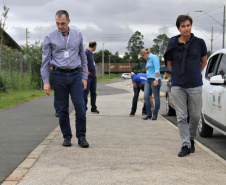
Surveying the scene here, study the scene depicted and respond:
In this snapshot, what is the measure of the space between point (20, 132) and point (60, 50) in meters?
2.34

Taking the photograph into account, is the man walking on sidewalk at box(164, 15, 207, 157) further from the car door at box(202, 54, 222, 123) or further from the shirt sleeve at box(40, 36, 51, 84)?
the shirt sleeve at box(40, 36, 51, 84)

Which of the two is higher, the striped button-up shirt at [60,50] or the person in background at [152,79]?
the striped button-up shirt at [60,50]

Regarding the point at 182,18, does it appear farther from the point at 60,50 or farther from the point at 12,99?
the point at 12,99

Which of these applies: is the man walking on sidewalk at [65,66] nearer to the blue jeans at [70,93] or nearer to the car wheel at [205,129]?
the blue jeans at [70,93]

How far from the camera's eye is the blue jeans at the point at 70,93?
584 centimetres

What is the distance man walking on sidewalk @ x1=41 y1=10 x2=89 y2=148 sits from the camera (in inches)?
227

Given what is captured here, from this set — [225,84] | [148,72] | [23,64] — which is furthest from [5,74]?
[225,84]

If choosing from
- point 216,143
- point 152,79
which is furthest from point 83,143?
point 152,79

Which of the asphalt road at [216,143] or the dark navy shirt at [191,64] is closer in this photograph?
the dark navy shirt at [191,64]

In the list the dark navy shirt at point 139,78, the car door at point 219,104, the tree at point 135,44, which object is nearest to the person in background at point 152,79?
the dark navy shirt at point 139,78

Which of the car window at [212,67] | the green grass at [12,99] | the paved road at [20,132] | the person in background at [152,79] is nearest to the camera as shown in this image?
the paved road at [20,132]

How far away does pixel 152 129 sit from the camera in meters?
7.96

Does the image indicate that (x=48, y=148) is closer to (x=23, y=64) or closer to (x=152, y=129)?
(x=152, y=129)

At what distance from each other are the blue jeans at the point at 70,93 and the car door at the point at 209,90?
2140mm
